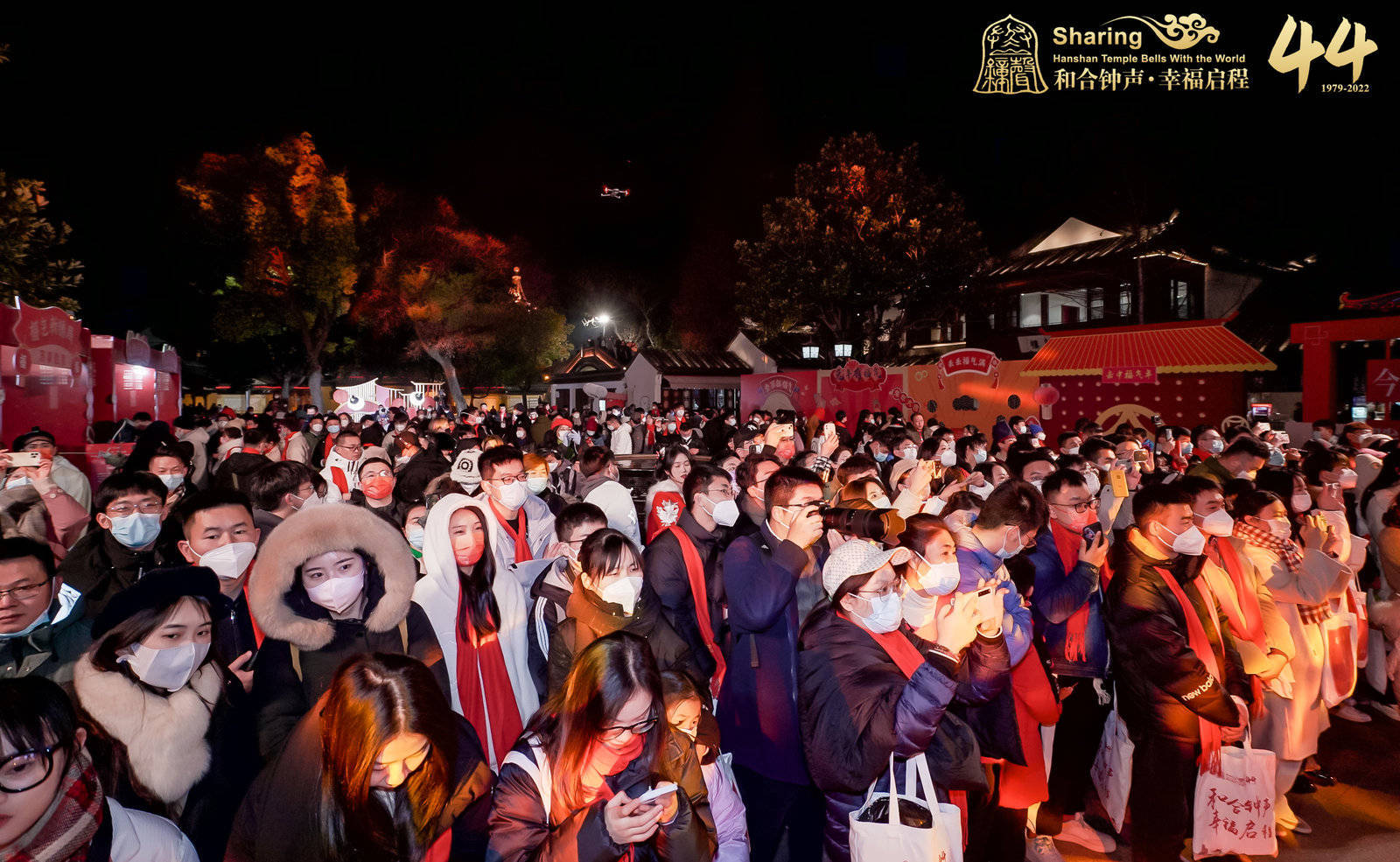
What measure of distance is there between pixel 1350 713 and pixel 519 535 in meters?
5.98

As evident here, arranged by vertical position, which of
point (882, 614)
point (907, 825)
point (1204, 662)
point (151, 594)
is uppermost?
point (151, 594)

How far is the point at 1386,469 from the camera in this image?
19.3 ft

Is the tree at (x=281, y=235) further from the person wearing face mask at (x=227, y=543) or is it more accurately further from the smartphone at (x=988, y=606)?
the smartphone at (x=988, y=606)

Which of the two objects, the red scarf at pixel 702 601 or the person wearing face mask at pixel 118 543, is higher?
the person wearing face mask at pixel 118 543

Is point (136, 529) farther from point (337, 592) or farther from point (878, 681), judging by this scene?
point (878, 681)

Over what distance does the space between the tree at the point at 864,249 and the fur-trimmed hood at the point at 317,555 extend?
25.6 m

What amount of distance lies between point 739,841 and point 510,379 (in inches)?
1821

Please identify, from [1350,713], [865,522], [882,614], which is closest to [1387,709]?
[1350,713]

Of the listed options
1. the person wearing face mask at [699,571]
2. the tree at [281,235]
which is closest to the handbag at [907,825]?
the person wearing face mask at [699,571]

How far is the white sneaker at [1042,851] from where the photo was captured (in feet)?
12.2

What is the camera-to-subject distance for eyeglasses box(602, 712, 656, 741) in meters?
2.03

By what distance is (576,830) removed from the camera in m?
1.90

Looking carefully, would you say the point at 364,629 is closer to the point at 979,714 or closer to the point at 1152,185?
the point at 979,714

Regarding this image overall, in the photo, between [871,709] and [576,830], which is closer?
[576,830]
